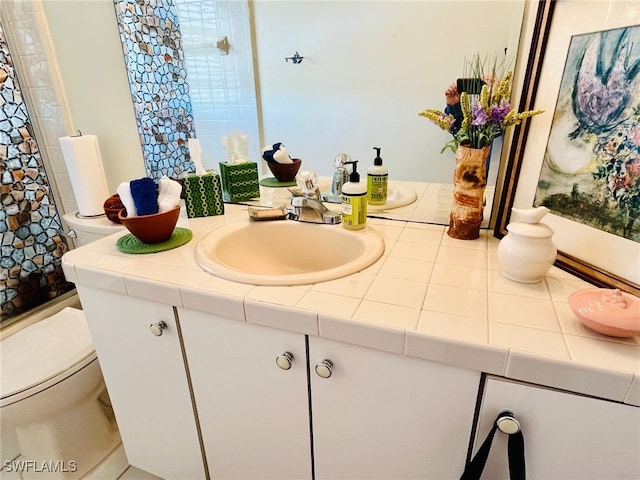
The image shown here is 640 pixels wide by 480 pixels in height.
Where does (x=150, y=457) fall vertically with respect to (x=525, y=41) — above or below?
below

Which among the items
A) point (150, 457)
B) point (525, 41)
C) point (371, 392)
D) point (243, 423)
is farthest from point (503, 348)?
point (150, 457)

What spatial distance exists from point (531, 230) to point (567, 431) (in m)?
0.37

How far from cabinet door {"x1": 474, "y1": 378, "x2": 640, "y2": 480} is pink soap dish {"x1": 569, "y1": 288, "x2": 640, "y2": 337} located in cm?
12

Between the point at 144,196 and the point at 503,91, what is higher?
the point at 503,91

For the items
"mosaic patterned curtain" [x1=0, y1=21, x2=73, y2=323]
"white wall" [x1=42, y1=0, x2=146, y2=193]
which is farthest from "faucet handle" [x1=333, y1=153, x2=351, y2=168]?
"mosaic patterned curtain" [x1=0, y1=21, x2=73, y2=323]

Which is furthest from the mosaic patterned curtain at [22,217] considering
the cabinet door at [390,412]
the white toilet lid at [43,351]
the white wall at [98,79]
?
the cabinet door at [390,412]

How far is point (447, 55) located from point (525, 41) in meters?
0.19

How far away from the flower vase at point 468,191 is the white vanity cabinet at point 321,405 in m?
0.46

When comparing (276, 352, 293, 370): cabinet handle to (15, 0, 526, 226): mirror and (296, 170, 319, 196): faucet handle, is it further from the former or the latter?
(15, 0, 526, 226): mirror

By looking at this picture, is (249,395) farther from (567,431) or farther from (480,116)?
(480,116)

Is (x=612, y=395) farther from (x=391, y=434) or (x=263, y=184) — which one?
(x=263, y=184)

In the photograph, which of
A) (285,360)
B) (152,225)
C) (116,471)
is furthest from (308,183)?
(116,471)

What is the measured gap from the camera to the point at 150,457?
1189mm

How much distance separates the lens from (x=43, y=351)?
1395 mm
